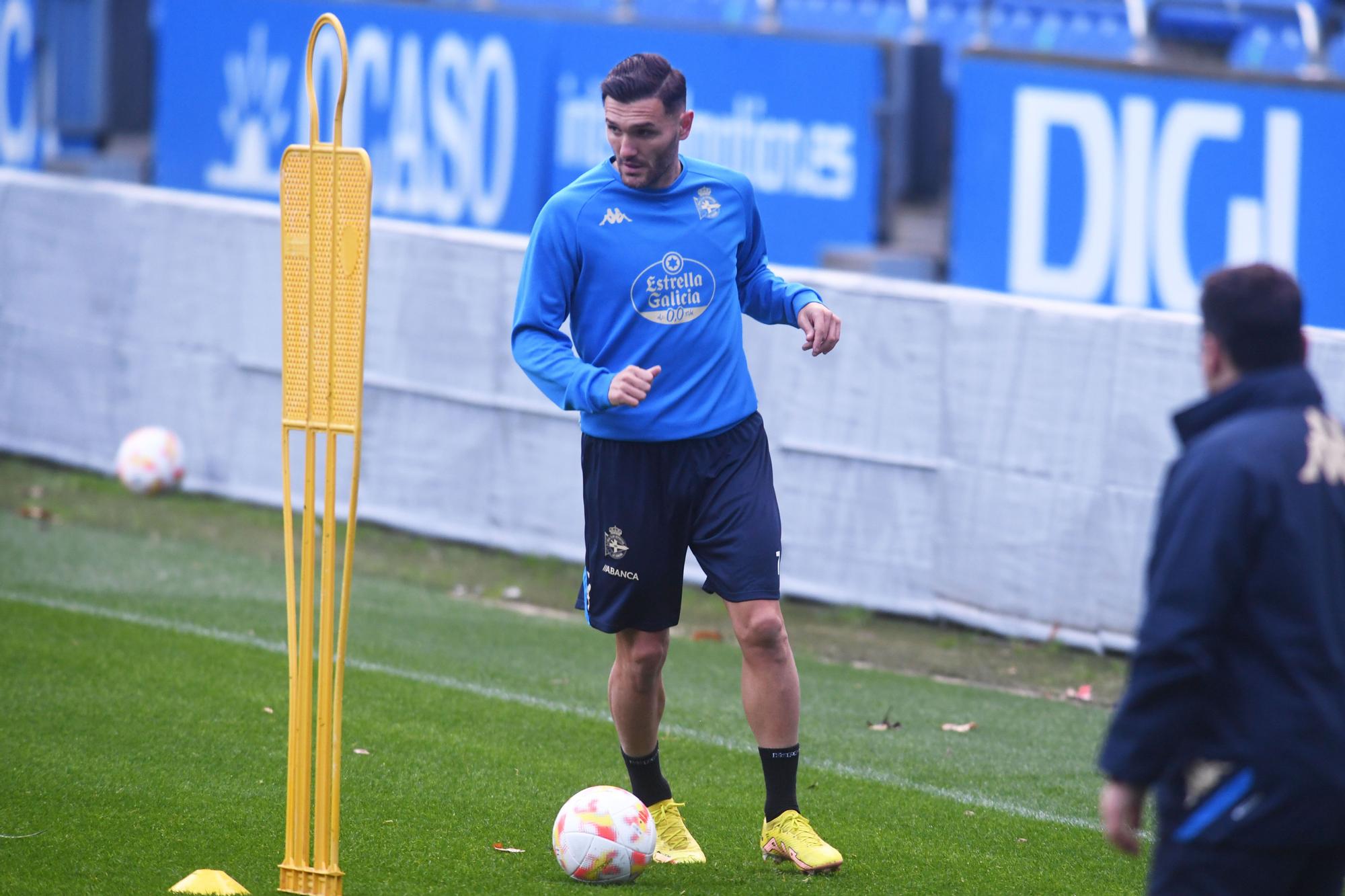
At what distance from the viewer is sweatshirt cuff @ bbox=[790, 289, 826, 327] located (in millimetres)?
4891

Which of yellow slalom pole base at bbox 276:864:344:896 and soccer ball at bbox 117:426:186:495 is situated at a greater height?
yellow slalom pole base at bbox 276:864:344:896

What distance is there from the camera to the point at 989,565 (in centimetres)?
827

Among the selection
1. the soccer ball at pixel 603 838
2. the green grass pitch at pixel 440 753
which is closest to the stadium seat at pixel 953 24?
the green grass pitch at pixel 440 753

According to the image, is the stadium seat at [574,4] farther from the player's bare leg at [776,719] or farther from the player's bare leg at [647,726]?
the player's bare leg at [776,719]

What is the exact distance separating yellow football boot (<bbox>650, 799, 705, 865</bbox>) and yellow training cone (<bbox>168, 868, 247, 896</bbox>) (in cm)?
116

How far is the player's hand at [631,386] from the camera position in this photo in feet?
13.9

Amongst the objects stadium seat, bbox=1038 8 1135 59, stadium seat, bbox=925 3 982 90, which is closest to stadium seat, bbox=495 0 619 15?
stadium seat, bbox=925 3 982 90

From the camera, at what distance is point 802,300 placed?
4.92 metres

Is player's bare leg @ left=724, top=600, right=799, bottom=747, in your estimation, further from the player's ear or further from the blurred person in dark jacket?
the blurred person in dark jacket

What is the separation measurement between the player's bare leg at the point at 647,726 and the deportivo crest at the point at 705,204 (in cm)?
118

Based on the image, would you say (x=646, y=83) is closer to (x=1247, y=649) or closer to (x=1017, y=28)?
(x=1247, y=649)

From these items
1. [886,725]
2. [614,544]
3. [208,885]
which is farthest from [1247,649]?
[886,725]

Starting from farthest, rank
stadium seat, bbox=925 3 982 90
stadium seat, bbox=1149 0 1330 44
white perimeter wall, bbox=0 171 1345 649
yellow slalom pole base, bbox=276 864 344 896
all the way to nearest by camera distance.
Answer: stadium seat, bbox=925 3 982 90
stadium seat, bbox=1149 0 1330 44
white perimeter wall, bbox=0 171 1345 649
yellow slalom pole base, bbox=276 864 344 896

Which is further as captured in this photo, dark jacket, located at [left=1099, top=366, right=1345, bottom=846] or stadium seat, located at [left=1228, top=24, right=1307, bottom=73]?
stadium seat, located at [left=1228, top=24, right=1307, bottom=73]
